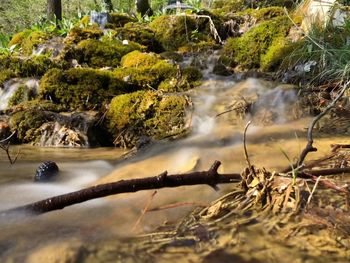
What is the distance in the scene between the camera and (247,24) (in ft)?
31.3

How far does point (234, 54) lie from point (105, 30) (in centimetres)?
363

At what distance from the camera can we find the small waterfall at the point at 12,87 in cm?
637

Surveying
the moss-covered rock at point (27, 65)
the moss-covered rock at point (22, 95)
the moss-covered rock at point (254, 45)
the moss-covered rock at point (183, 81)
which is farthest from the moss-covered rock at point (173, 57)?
the moss-covered rock at point (22, 95)

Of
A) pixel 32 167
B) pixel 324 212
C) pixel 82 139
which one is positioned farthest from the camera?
pixel 82 139

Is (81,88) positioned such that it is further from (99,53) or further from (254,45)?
(254,45)

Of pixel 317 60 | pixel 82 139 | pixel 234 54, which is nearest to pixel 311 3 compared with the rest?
pixel 234 54

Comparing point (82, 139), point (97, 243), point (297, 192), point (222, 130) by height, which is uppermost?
point (297, 192)

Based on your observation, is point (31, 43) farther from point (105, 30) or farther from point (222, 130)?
point (222, 130)

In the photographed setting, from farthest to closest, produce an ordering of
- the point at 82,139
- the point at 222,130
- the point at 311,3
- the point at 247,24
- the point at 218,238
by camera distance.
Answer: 1. the point at 247,24
2. the point at 311,3
3. the point at 82,139
4. the point at 222,130
5. the point at 218,238

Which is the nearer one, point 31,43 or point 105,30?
point 31,43

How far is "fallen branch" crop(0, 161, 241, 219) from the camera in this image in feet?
5.95

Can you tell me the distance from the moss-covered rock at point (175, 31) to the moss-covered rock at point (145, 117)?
413 cm

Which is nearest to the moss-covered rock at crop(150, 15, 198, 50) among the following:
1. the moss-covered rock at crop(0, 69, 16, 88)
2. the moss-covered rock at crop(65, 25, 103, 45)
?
the moss-covered rock at crop(65, 25, 103, 45)

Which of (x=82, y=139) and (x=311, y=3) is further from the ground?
(x=311, y=3)
